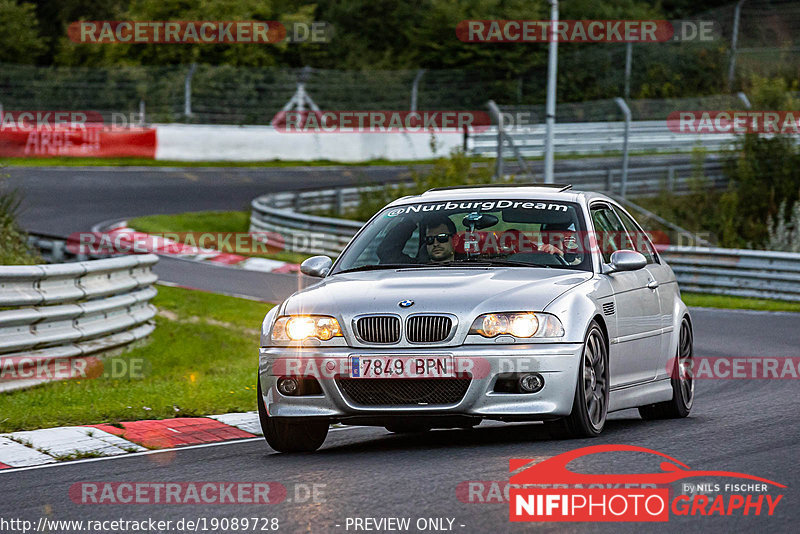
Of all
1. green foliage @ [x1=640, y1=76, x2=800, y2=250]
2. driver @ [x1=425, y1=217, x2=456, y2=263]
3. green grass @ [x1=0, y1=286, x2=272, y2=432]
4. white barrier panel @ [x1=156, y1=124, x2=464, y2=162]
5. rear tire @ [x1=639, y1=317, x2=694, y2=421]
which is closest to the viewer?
driver @ [x1=425, y1=217, x2=456, y2=263]

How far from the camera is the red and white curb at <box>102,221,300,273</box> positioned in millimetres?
23391

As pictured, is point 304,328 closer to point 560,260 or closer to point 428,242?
point 428,242

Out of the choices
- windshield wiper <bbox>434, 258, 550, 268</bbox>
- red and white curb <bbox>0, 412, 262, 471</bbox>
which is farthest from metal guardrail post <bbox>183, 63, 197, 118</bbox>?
windshield wiper <bbox>434, 258, 550, 268</bbox>

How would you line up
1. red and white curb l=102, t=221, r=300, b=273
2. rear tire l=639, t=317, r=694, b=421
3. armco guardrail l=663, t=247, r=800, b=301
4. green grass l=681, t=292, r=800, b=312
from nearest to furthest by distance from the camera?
rear tire l=639, t=317, r=694, b=421 → green grass l=681, t=292, r=800, b=312 → armco guardrail l=663, t=247, r=800, b=301 → red and white curb l=102, t=221, r=300, b=273

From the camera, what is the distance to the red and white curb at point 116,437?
7.55 m

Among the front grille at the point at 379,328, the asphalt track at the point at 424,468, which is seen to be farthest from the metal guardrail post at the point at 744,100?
the front grille at the point at 379,328

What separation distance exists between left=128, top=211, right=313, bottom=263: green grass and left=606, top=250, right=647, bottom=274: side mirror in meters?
17.1

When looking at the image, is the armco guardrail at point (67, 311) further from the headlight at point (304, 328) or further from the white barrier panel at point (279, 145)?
the white barrier panel at point (279, 145)

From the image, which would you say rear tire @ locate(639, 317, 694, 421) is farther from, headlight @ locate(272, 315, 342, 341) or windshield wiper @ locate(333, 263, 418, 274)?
headlight @ locate(272, 315, 342, 341)

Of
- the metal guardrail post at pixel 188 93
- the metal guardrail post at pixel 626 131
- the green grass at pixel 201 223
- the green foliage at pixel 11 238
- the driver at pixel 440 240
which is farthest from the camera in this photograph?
the metal guardrail post at pixel 188 93

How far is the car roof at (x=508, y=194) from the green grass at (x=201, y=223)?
16.2m

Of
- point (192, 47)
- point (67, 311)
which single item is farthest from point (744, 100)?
point (192, 47)

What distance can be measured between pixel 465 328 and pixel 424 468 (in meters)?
0.87

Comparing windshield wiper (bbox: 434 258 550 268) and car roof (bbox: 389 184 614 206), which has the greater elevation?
car roof (bbox: 389 184 614 206)
